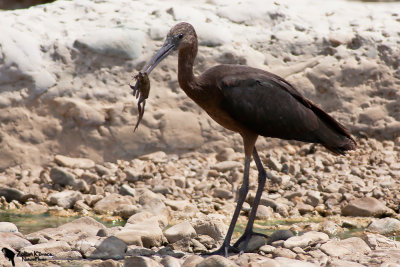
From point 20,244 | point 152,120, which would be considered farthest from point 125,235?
point 152,120

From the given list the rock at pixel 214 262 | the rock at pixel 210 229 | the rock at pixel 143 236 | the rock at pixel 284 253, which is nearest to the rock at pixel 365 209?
the rock at pixel 210 229

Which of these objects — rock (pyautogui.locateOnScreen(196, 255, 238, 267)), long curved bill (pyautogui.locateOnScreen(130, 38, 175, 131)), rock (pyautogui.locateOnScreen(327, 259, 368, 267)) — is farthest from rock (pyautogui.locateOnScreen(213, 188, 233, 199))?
rock (pyautogui.locateOnScreen(196, 255, 238, 267))

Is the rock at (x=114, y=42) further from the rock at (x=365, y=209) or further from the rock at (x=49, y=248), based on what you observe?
Answer: the rock at (x=49, y=248)

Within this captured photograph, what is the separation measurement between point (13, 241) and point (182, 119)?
4505 millimetres

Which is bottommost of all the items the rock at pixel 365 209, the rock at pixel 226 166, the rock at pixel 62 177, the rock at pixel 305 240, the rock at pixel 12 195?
the rock at pixel 12 195

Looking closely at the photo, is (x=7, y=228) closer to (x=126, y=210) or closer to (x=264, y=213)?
(x=126, y=210)

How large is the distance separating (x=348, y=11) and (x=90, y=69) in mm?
4247

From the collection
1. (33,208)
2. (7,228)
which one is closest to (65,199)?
(33,208)

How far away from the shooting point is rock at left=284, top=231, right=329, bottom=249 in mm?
6707

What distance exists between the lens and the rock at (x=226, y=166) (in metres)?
10.1

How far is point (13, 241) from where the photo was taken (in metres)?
6.48

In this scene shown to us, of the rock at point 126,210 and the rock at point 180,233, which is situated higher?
the rock at point 180,233

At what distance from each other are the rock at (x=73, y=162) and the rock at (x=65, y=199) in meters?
0.92

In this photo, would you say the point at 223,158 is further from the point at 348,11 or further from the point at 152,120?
the point at 348,11
